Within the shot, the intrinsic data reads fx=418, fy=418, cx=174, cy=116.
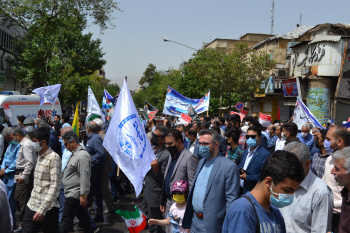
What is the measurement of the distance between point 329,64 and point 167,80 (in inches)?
1561

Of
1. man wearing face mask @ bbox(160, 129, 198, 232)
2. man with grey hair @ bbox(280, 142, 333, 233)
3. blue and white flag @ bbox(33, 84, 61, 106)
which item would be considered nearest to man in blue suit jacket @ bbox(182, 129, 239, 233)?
man with grey hair @ bbox(280, 142, 333, 233)

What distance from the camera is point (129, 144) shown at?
19.0 ft

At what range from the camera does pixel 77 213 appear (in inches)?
251

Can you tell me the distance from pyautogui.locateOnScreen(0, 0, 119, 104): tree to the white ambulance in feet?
31.1

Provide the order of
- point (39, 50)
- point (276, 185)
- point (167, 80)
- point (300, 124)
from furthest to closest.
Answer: point (167, 80)
point (39, 50)
point (300, 124)
point (276, 185)

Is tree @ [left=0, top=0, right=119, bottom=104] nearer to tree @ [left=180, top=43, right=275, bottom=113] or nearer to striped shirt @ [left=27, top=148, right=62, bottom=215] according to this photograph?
tree @ [left=180, top=43, right=275, bottom=113]

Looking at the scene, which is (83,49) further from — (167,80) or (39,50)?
(167,80)

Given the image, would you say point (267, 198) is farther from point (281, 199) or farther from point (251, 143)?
point (251, 143)

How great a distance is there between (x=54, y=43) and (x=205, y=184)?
30.2 m

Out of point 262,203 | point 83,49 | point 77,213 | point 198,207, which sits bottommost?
point 77,213

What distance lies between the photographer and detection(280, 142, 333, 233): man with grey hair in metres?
3.57

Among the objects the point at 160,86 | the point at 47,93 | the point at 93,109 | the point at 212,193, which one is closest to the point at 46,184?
the point at 212,193

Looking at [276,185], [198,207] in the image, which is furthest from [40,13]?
[276,185]

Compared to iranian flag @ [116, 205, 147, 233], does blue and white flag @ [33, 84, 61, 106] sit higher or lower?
higher
